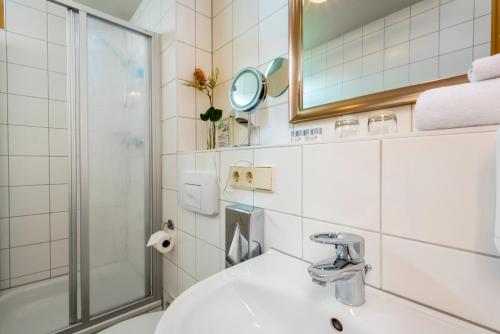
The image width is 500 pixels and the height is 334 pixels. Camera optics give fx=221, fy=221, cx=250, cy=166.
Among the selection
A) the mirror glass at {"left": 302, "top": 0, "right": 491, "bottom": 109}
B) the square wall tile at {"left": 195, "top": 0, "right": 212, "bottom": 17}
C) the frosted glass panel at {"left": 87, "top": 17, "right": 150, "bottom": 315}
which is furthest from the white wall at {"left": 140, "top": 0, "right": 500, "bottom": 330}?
the frosted glass panel at {"left": 87, "top": 17, "right": 150, "bottom": 315}

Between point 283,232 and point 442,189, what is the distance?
41 cm

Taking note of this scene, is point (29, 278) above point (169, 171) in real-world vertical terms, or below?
below

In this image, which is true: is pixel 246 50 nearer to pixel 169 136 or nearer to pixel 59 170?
pixel 169 136

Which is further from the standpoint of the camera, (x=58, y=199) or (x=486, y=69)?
(x=58, y=199)

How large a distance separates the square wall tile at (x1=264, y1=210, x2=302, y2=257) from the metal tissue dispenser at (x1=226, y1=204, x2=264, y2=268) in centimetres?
2

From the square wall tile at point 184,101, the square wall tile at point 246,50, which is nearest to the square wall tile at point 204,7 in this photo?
the square wall tile at point 246,50

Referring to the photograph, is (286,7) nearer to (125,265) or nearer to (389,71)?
(389,71)

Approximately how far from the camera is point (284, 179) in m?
0.69

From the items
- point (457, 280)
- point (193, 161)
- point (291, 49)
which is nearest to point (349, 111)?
point (291, 49)

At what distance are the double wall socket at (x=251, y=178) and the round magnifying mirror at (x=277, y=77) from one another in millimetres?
355

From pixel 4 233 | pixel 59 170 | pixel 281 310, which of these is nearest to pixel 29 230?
pixel 4 233

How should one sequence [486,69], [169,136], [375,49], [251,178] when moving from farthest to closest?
1. [169,136]
2. [251,178]
3. [375,49]
4. [486,69]

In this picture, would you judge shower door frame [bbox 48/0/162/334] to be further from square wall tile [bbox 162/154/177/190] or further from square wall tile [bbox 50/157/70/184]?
square wall tile [bbox 162/154/177/190]

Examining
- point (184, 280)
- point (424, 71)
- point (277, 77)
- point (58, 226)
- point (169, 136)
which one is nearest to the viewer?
point (424, 71)
